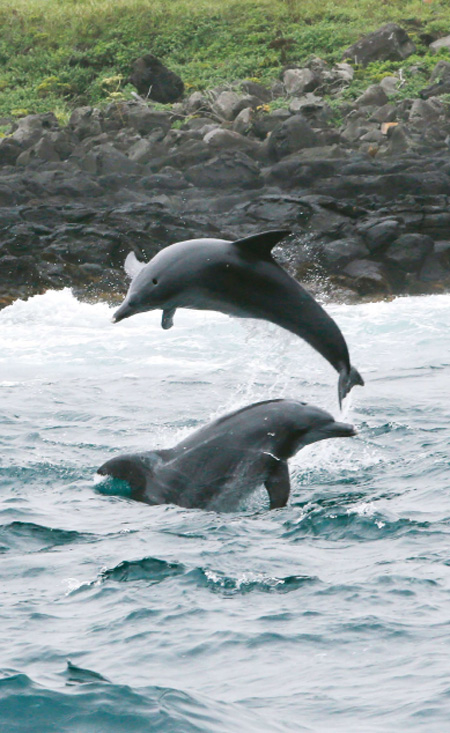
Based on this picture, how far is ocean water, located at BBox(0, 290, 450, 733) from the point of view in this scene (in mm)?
5383

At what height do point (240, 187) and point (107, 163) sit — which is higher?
point (107, 163)

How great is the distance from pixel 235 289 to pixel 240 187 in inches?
716

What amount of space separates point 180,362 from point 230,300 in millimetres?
8669

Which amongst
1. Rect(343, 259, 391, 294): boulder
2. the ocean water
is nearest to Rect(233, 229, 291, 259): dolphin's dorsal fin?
Result: the ocean water

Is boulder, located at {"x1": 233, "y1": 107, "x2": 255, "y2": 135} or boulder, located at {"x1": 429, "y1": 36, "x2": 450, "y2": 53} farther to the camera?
boulder, located at {"x1": 429, "y1": 36, "x2": 450, "y2": 53}

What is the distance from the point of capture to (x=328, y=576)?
7.17m

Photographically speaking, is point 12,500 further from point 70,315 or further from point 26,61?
point 26,61

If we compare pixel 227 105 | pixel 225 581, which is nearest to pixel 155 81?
pixel 227 105

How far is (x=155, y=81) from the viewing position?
34562 millimetres

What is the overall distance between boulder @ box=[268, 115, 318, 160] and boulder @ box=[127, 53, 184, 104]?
796 centimetres

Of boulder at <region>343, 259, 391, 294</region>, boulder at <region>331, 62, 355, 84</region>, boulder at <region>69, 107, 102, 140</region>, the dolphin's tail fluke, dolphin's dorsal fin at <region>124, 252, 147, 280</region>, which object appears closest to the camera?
dolphin's dorsal fin at <region>124, 252, 147, 280</region>

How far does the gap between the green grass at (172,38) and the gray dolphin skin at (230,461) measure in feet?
89.2

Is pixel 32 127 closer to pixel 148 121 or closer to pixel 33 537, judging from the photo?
pixel 148 121

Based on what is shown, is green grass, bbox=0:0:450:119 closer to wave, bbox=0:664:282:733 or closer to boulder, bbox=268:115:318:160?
boulder, bbox=268:115:318:160
